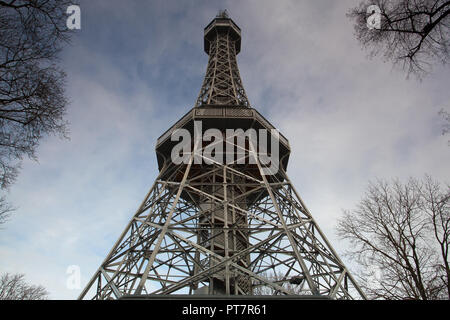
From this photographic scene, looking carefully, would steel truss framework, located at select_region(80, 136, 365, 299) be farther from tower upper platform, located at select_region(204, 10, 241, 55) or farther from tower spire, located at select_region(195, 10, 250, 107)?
tower upper platform, located at select_region(204, 10, 241, 55)

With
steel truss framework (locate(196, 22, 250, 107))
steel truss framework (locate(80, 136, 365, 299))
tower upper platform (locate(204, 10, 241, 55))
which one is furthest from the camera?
tower upper platform (locate(204, 10, 241, 55))

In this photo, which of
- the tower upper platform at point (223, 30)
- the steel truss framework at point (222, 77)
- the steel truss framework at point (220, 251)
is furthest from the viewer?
the tower upper platform at point (223, 30)

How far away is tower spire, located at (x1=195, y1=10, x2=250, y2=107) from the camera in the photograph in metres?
24.0

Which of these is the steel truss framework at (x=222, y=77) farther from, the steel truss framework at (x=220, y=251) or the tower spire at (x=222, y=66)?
the steel truss framework at (x=220, y=251)

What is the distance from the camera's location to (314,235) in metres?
12.6

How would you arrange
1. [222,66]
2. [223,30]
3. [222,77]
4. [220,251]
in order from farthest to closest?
[223,30]
[222,66]
[222,77]
[220,251]

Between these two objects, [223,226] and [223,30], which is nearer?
[223,226]

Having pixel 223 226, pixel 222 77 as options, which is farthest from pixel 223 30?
pixel 223 226

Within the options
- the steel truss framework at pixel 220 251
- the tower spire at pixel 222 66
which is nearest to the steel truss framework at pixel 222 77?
the tower spire at pixel 222 66

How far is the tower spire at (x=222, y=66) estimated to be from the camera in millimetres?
24016

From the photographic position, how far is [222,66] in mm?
29047

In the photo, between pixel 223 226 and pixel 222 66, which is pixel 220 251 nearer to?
pixel 223 226

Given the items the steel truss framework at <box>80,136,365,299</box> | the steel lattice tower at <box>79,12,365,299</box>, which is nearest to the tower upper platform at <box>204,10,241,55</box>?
the steel lattice tower at <box>79,12,365,299</box>
